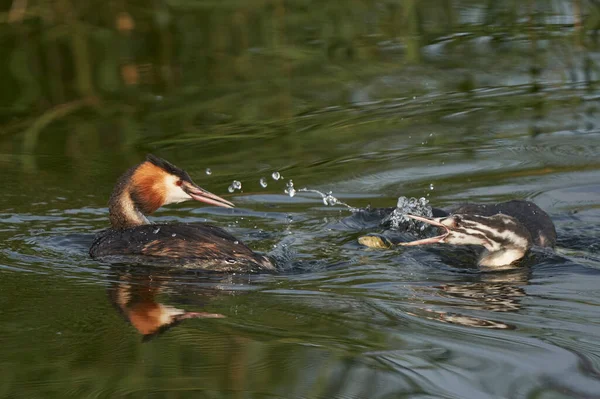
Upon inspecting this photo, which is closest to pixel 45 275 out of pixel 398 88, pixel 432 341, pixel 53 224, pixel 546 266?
pixel 53 224

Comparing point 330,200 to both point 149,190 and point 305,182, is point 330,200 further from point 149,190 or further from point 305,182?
point 149,190

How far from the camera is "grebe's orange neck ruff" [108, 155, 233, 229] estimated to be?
24.1 feet

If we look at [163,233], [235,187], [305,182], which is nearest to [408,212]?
[305,182]

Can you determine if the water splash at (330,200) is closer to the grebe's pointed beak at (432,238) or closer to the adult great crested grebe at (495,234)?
the adult great crested grebe at (495,234)

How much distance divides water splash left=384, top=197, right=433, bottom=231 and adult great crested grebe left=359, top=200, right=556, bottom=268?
37 cm

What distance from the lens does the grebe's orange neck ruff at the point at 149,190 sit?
24.1 feet

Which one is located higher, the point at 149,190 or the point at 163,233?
the point at 149,190

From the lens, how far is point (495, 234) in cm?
683

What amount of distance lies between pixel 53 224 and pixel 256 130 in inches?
101

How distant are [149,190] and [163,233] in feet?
1.71

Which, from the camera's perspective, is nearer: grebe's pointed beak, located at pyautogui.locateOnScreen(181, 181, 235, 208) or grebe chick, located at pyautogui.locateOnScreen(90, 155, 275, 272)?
grebe chick, located at pyautogui.locateOnScreen(90, 155, 275, 272)

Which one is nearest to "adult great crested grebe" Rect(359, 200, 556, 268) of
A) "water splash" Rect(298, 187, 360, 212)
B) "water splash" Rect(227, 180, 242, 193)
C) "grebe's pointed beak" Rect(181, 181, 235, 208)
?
"water splash" Rect(298, 187, 360, 212)

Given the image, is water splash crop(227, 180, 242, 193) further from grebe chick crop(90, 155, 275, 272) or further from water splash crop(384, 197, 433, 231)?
water splash crop(384, 197, 433, 231)

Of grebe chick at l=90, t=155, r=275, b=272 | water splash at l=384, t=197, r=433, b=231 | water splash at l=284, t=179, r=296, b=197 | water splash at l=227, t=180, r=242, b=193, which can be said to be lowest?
water splash at l=384, t=197, r=433, b=231
